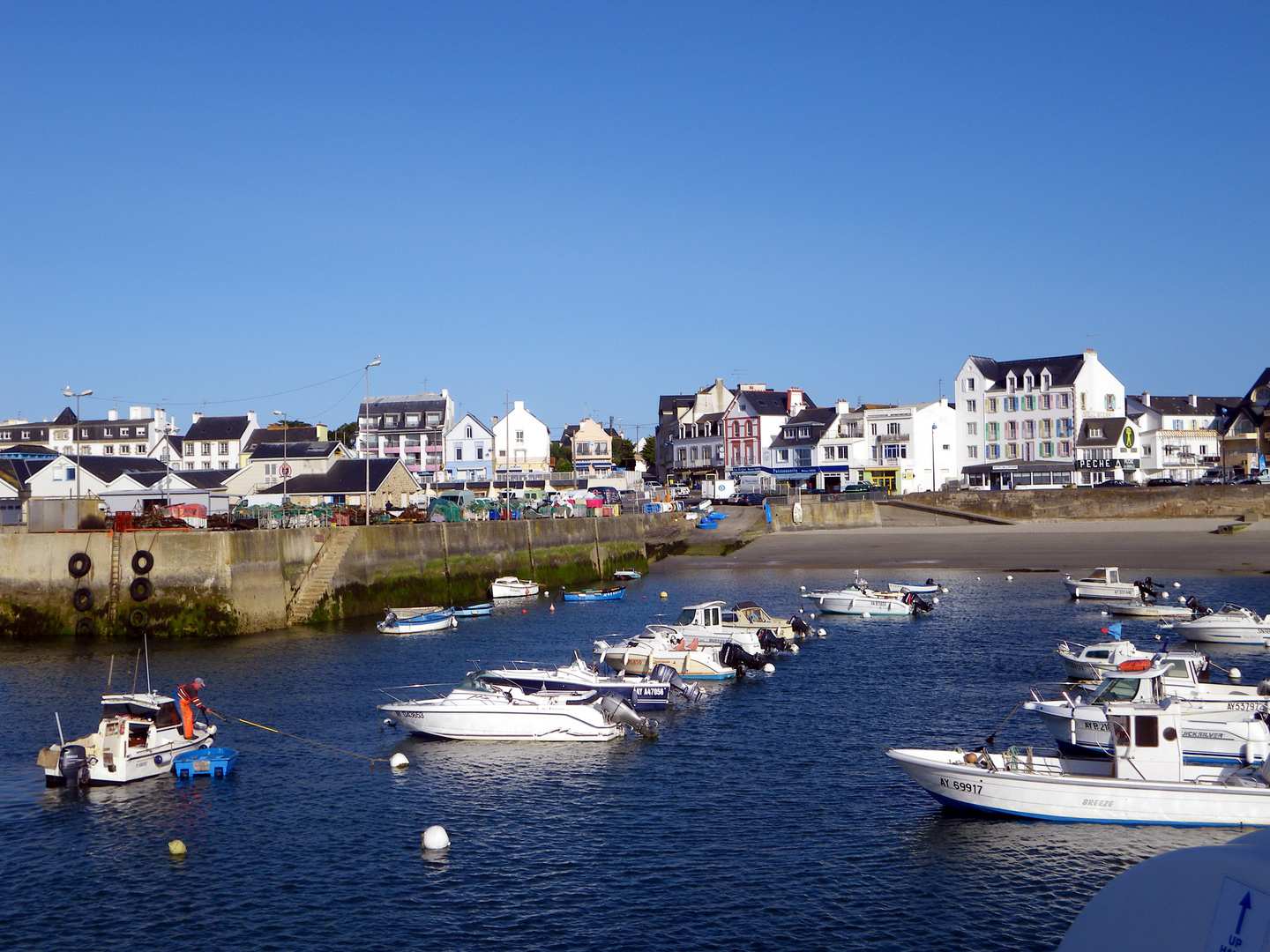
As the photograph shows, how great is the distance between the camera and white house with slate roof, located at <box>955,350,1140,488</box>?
100875 millimetres

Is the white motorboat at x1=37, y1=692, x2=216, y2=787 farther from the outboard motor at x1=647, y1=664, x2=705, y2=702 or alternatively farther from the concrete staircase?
the concrete staircase

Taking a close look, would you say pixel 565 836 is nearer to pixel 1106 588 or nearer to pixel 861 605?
pixel 861 605

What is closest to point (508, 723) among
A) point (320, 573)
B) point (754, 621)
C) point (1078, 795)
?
point (1078, 795)

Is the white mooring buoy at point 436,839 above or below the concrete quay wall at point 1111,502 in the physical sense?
below

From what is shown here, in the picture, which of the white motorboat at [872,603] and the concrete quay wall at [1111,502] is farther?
the concrete quay wall at [1111,502]

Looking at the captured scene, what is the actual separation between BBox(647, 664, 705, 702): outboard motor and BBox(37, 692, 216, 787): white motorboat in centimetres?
1306

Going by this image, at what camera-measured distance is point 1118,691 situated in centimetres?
2661

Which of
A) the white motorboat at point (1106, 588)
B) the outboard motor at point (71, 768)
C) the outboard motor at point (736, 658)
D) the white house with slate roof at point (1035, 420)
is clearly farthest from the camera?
the white house with slate roof at point (1035, 420)

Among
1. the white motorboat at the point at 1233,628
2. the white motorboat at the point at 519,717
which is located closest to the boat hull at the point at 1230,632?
the white motorboat at the point at 1233,628

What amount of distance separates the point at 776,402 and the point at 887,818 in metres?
99.6

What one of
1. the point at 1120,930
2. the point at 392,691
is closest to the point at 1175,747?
the point at 1120,930

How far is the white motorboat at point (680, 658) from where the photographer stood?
3806 cm

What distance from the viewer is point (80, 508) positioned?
171 feet

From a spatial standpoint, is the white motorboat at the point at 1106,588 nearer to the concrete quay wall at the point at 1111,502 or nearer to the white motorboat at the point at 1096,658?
the white motorboat at the point at 1096,658
